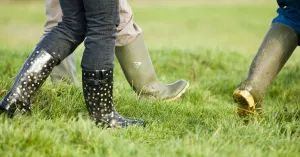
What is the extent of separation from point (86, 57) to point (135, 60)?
3.03 ft

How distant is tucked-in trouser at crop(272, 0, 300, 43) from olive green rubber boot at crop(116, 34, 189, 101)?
3.10 ft

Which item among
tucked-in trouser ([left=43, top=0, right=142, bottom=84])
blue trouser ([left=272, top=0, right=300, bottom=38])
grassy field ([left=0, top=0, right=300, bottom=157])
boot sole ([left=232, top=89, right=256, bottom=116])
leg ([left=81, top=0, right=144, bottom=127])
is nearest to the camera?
grassy field ([left=0, top=0, right=300, bottom=157])

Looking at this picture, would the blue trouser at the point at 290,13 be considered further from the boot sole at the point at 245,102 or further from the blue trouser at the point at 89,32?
the blue trouser at the point at 89,32

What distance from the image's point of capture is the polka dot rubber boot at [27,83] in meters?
2.42

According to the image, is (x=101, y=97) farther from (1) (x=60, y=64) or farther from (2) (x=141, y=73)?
(1) (x=60, y=64)

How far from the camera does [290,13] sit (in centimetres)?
298

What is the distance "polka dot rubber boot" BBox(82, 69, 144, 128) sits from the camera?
2.47 m

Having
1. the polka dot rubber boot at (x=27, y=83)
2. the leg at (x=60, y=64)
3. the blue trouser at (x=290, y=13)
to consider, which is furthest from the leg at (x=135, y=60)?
the blue trouser at (x=290, y=13)

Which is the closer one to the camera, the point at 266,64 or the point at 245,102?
the point at 245,102

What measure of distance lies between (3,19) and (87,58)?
41.7 ft

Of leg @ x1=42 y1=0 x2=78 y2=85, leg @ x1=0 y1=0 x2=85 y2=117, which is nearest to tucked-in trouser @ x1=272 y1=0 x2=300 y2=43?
leg @ x1=0 y1=0 x2=85 y2=117

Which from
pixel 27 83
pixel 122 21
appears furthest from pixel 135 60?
pixel 27 83

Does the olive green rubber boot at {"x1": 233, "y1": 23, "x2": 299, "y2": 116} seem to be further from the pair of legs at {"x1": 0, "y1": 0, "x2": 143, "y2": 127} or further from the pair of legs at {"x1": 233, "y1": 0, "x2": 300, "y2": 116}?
the pair of legs at {"x1": 0, "y1": 0, "x2": 143, "y2": 127}

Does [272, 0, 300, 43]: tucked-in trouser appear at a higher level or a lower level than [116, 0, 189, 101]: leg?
higher
